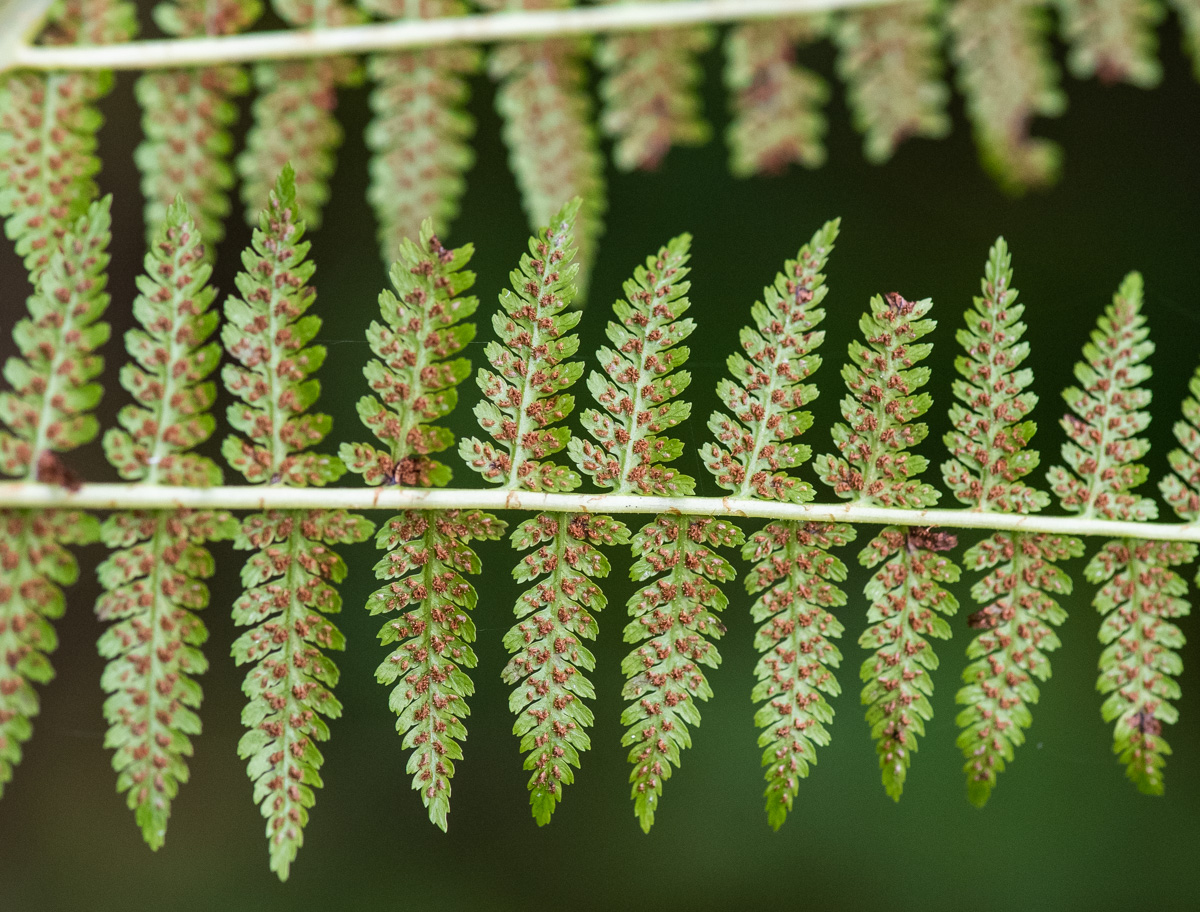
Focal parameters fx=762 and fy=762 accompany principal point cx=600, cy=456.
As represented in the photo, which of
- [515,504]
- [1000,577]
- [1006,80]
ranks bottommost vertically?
[1000,577]

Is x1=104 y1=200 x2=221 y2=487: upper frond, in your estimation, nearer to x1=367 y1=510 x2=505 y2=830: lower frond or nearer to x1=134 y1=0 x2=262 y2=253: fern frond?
x1=134 y1=0 x2=262 y2=253: fern frond

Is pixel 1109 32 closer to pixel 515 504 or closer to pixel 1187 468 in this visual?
pixel 1187 468

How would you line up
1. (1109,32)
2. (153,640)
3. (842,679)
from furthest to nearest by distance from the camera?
(842,679)
(153,640)
(1109,32)

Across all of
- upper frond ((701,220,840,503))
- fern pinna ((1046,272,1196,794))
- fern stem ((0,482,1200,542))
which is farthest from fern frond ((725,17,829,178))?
fern pinna ((1046,272,1196,794))

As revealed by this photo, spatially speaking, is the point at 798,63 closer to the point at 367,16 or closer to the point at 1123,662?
the point at 367,16

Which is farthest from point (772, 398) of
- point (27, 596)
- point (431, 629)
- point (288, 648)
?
point (27, 596)

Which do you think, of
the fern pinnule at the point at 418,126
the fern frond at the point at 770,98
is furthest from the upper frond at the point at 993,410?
the fern pinnule at the point at 418,126

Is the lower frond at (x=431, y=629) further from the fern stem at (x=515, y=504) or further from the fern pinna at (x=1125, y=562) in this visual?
the fern pinna at (x=1125, y=562)
